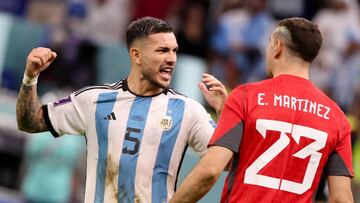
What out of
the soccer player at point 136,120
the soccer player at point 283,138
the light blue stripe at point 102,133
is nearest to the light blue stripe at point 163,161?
the soccer player at point 136,120

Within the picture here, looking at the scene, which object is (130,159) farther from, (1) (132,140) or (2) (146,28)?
(2) (146,28)

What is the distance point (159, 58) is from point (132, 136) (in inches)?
20.9

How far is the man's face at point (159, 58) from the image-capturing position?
7.43 metres

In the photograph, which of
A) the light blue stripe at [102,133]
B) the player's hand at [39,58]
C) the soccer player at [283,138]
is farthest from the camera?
the light blue stripe at [102,133]

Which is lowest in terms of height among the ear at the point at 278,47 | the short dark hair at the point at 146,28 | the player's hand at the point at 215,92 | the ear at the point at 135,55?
the player's hand at the point at 215,92

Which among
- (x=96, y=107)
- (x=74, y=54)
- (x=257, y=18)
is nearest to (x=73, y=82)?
(x=74, y=54)

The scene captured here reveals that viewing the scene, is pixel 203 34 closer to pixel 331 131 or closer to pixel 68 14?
pixel 68 14

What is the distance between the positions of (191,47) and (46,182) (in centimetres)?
328

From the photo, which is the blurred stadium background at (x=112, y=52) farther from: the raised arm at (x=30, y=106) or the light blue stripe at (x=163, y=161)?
the light blue stripe at (x=163, y=161)

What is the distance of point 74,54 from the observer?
14.2 meters

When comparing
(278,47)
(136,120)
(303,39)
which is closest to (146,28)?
(136,120)

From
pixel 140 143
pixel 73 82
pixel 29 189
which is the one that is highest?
pixel 140 143

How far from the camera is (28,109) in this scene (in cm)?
751

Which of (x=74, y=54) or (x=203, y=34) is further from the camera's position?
(x=203, y=34)
